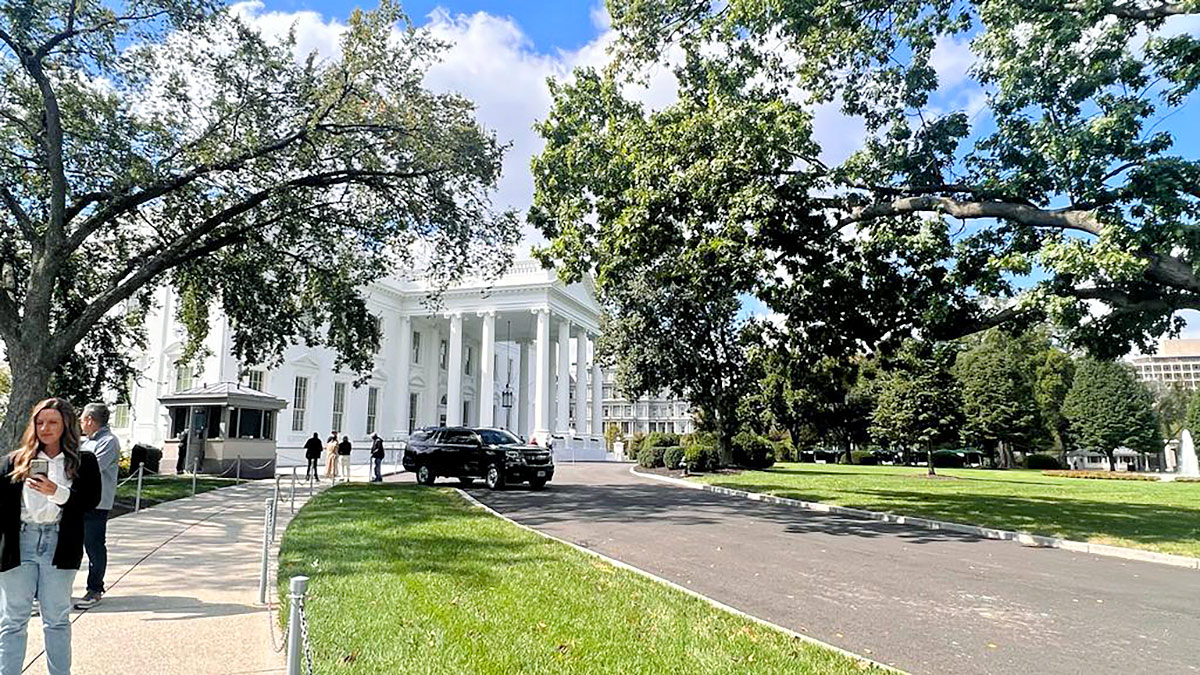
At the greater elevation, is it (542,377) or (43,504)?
(542,377)

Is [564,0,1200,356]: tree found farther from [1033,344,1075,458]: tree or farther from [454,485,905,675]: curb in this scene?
Answer: [1033,344,1075,458]: tree

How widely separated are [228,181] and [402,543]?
38.6 ft

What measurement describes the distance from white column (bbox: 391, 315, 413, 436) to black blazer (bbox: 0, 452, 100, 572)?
39.6 meters

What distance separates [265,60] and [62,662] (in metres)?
14.2

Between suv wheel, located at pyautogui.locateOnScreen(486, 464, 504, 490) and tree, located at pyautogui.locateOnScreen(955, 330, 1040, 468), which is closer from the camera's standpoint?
suv wheel, located at pyautogui.locateOnScreen(486, 464, 504, 490)

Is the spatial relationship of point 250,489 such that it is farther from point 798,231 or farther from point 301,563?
point 798,231

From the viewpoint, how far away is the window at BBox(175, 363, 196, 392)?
113 ft

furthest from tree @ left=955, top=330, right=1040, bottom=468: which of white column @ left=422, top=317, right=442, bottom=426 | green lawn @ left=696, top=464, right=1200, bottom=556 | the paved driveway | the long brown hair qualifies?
the long brown hair

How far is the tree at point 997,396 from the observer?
56.1 meters

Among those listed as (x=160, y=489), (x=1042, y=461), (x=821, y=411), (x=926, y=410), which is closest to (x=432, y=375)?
(x=926, y=410)

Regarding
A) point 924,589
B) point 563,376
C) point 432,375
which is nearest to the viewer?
point 924,589

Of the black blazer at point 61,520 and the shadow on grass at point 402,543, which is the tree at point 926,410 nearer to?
the shadow on grass at point 402,543

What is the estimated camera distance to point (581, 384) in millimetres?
51406

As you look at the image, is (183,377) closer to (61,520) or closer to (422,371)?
(422,371)
